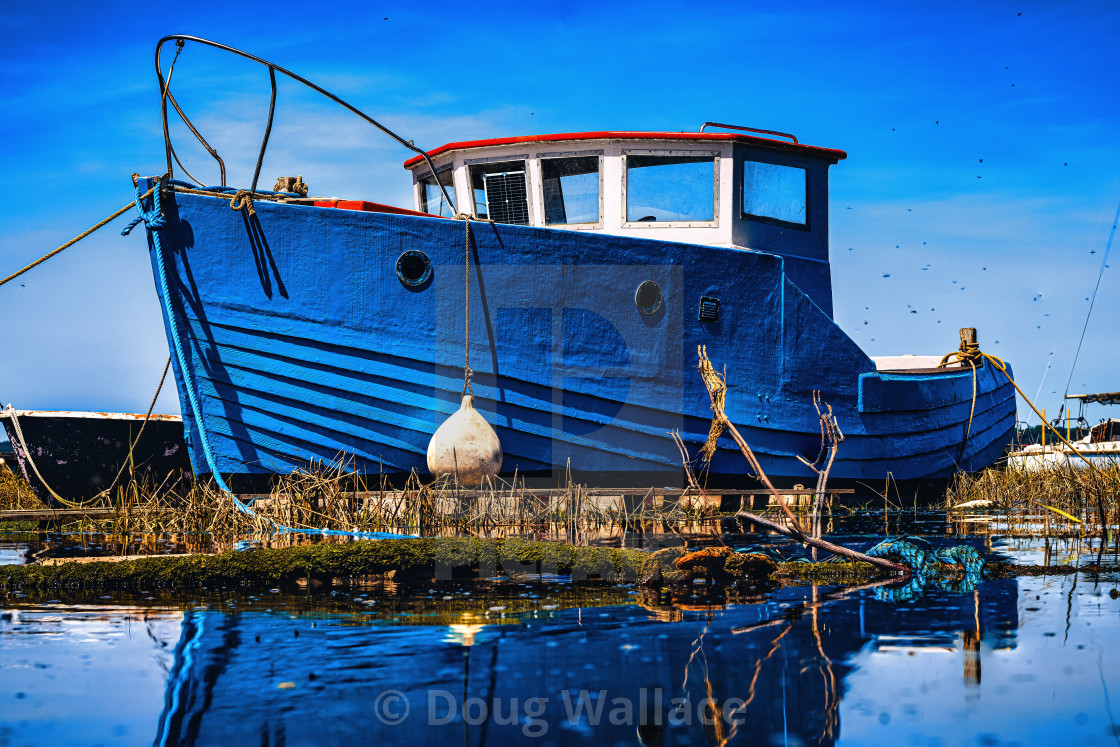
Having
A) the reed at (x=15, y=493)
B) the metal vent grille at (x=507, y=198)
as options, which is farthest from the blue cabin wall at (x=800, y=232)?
the reed at (x=15, y=493)

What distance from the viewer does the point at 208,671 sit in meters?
3.57

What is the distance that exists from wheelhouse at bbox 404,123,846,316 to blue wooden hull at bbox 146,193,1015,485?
0.67 metres

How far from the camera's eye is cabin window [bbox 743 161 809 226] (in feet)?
34.3

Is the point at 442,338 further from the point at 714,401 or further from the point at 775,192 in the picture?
the point at 775,192

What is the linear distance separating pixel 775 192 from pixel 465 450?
15.2 ft

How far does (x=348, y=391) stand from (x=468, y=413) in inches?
50.7

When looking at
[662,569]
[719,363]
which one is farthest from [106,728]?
[719,363]

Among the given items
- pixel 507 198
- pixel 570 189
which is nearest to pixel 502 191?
pixel 507 198

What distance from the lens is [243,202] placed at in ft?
28.6

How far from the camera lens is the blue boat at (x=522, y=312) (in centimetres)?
893

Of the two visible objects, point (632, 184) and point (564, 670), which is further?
point (632, 184)

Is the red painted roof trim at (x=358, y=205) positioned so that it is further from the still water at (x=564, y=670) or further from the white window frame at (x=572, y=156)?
the still water at (x=564, y=670)

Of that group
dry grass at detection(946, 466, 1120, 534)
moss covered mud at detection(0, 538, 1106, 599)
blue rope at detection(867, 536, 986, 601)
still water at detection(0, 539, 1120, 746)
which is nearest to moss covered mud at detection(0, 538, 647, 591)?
moss covered mud at detection(0, 538, 1106, 599)

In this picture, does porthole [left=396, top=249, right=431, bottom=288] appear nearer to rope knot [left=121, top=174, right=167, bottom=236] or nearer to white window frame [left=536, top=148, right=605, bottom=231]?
white window frame [left=536, top=148, right=605, bottom=231]
